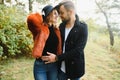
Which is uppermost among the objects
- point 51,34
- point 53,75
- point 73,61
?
point 51,34

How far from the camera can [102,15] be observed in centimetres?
1698

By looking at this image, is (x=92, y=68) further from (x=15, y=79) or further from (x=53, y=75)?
(x=53, y=75)

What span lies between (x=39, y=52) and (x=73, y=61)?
1.55 feet

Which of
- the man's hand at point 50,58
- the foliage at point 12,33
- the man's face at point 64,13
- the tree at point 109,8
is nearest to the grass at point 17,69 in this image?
the foliage at point 12,33

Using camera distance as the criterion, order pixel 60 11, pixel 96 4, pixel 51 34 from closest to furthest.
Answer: pixel 60 11 → pixel 51 34 → pixel 96 4

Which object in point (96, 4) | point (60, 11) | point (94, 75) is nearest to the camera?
point (60, 11)

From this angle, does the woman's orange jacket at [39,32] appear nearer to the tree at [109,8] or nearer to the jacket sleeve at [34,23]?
the jacket sleeve at [34,23]

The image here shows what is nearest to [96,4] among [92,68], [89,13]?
[89,13]

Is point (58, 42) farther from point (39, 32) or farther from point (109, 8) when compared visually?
point (109, 8)

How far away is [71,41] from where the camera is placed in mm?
3318

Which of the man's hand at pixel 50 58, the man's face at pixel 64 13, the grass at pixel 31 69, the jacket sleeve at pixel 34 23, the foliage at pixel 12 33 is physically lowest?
the grass at pixel 31 69

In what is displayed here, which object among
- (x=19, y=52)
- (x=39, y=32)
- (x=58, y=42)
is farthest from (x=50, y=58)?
(x=19, y=52)

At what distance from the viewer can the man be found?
3.21 metres

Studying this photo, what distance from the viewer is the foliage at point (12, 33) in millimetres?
6719
